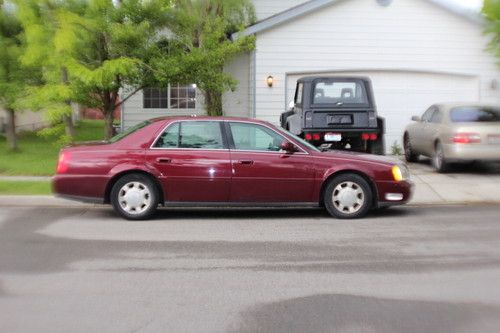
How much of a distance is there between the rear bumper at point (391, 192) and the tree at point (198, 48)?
6.21 m

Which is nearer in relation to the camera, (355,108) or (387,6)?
(355,108)

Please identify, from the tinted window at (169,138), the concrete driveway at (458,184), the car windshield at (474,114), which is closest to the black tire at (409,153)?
the concrete driveway at (458,184)

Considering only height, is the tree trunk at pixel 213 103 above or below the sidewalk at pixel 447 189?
→ above

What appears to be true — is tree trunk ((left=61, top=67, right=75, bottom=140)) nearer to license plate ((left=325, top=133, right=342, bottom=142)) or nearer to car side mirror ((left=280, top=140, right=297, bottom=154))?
license plate ((left=325, top=133, right=342, bottom=142))

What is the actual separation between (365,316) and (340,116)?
7.63m

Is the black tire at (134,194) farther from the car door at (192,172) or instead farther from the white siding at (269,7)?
the white siding at (269,7)

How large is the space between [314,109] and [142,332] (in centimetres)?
833

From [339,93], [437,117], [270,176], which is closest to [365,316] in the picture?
[270,176]

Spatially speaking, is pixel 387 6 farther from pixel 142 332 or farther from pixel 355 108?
pixel 142 332

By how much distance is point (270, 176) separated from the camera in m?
9.14

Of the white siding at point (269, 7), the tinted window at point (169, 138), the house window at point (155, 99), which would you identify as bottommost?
the tinted window at point (169, 138)

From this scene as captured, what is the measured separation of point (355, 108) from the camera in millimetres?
12594

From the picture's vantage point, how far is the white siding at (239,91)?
18750mm

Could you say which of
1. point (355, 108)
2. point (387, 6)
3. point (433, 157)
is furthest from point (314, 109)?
point (387, 6)
